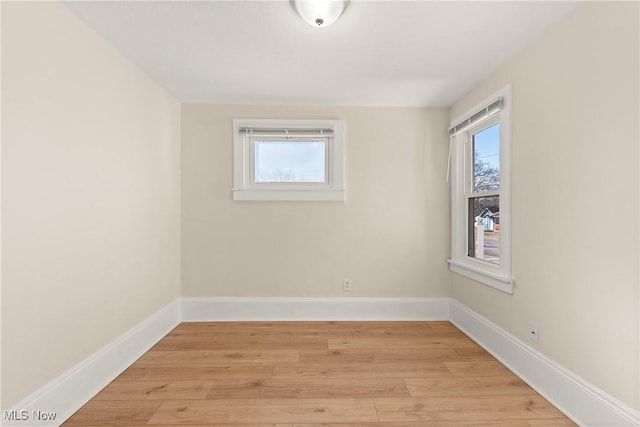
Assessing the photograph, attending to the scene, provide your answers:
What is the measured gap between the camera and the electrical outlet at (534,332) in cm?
186

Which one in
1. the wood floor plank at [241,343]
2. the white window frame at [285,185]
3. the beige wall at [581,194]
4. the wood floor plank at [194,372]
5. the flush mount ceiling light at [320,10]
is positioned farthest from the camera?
the white window frame at [285,185]

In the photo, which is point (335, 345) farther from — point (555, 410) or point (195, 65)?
point (195, 65)

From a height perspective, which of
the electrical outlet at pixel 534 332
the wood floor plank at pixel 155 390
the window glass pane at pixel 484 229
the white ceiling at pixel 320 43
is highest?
the white ceiling at pixel 320 43

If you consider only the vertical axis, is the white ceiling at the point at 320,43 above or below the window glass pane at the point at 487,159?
above

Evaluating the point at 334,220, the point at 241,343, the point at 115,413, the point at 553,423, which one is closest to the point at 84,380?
the point at 115,413

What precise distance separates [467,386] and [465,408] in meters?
0.23

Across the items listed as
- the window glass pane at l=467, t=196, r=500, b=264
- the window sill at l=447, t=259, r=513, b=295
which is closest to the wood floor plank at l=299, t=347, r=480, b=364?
the window sill at l=447, t=259, r=513, b=295

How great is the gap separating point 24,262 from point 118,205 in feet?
2.39

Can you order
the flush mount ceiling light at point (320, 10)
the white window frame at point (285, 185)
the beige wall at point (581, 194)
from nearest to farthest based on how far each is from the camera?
1. the beige wall at point (581, 194)
2. the flush mount ceiling light at point (320, 10)
3. the white window frame at point (285, 185)

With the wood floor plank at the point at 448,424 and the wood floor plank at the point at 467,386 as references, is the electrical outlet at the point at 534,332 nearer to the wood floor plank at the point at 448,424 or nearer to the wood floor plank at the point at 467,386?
the wood floor plank at the point at 467,386

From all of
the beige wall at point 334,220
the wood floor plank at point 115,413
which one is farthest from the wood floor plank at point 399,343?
the wood floor plank at point 115,413

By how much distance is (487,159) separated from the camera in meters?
2.58

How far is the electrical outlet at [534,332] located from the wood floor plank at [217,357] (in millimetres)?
1592

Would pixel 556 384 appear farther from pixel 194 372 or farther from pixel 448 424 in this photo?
pixel 194 372
